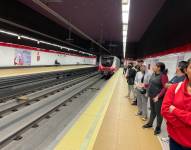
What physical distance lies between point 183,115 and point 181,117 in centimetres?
3

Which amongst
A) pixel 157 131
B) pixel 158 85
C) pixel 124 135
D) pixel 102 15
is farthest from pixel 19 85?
pixel 158 85

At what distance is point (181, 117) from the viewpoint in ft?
7.30

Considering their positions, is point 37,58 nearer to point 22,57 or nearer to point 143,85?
point 22,57

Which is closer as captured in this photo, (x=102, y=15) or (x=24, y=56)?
(x=102, y=15)

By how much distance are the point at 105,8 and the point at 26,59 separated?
1367cm

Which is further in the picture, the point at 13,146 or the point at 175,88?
the point at 13,146

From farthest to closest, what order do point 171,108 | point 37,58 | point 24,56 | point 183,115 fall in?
point 37,58 < point 24,56 < point 171,108 < point 183,115

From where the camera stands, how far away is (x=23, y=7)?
12.4m

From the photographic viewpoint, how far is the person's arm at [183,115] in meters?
2.19

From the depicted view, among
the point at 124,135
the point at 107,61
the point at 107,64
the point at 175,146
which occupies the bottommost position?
the point at 124,135

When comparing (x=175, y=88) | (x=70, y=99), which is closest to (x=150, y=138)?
(x=175, y=88)

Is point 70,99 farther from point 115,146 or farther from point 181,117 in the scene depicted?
point 181,117

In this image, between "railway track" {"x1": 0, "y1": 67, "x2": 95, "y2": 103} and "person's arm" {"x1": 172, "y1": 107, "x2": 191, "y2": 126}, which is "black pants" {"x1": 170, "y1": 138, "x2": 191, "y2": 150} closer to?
"person's arm" {"x1": 172, "y1": 107, "x2": 191, "y2": 126}

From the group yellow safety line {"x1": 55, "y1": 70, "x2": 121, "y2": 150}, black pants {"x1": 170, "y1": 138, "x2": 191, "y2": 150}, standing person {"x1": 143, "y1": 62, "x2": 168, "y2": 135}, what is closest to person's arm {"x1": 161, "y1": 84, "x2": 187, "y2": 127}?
black pants {"x1": 170, "y1": 138, "x2": 191, "y2": 150}
